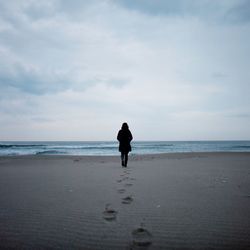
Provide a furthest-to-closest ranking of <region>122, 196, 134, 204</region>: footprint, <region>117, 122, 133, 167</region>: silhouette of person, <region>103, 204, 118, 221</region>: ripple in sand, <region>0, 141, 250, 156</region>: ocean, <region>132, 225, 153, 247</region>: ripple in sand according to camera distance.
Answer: <region>0, 141, 250, 156</region>: ocean → <region>117, 122, 133, 167</region>: silhouette of person → <region>122, 196, 134, 204</region>: footprint → <region>103, 204, 118, 221</region>: ripple in sand → <region>132, 225, 153, 247</region>: ripple in sand

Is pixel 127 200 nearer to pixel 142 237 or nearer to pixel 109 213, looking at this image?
pixel 109 213

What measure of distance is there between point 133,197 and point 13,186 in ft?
9.26

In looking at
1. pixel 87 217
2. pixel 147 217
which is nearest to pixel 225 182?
pixel 147 217

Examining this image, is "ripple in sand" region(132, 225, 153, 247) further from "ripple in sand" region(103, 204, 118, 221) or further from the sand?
"ripple in sand" region(103, 204, 118, 221)

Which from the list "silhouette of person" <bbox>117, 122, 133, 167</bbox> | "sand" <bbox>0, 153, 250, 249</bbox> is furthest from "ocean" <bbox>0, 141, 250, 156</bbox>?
"sand" <bbox>0, 153, 250, 249</bbox>

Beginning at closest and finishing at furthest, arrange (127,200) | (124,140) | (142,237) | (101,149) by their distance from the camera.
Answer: (142,237), (127,200), (124,140), (101,149)

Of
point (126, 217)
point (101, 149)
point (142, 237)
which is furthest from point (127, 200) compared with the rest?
point (101, 149)

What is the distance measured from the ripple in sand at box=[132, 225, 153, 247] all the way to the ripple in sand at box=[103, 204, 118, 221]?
490mm

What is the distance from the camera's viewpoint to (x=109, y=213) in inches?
129

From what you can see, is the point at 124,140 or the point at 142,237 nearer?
the point at 142,237

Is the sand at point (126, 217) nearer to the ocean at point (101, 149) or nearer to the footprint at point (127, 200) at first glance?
the footprint at point (127, 200)

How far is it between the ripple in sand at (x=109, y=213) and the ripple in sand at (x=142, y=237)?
49cm

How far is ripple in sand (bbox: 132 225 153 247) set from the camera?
236cm

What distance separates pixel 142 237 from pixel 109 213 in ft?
2.86
